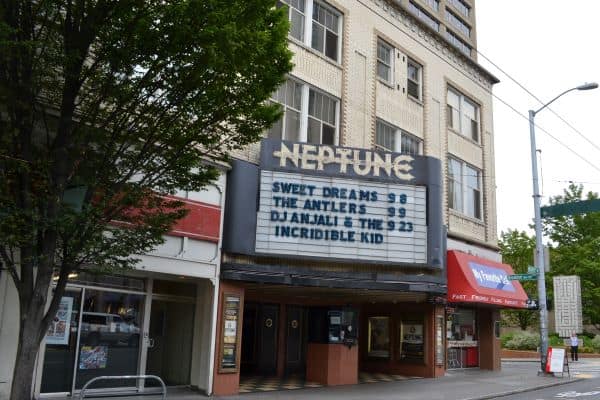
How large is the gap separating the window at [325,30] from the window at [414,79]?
403cm

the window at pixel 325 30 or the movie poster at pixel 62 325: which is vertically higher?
the window at pixel 325 30

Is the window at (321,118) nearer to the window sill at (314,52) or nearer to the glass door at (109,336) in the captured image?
the window sill at (314,52)

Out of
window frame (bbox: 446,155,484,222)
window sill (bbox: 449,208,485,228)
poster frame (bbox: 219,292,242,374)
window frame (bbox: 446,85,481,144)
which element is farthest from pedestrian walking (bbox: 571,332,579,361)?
poster frame (bbox: 219,292,242,374)

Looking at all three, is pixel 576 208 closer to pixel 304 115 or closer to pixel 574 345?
pixel 304 115

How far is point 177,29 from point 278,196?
7286 mm

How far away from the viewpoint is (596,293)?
4553cm

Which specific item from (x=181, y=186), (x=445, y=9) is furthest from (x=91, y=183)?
(x=445, y=9)

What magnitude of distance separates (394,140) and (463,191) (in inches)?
183

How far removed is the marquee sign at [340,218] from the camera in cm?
1534

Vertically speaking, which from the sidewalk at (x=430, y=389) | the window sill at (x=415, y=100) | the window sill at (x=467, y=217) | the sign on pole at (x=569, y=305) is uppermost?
the window sill at (x=415, y=100)

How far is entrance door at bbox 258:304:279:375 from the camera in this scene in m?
19.1

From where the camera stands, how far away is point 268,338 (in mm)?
19375

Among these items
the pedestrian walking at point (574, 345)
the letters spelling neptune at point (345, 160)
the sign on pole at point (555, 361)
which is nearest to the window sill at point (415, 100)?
the letters spelling neptune at point (345, 160)

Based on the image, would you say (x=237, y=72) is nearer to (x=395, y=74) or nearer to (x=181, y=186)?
(x=181, y=186)
